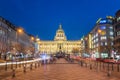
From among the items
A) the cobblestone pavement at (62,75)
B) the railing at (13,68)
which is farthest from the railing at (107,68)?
the railing at (13,68)

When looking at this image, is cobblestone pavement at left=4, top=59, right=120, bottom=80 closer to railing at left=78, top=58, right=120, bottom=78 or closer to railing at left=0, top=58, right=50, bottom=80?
railing at left=0, top=58, right=50, bottom=80

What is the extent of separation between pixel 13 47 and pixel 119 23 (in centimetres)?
4849

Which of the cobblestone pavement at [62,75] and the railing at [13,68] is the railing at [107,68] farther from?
the railing at [13,68]

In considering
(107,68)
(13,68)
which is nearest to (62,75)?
(107,68)

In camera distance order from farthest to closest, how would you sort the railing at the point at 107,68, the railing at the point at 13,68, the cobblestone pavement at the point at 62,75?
1. the railing at the point at 107,68
2. the railing at the point at 13,68
3. the cobblestone pavement at the point at 62,75

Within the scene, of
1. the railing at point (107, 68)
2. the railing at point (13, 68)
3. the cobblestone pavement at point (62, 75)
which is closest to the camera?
the cobblestone pavement at point (62, 75)

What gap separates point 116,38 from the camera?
402 ft

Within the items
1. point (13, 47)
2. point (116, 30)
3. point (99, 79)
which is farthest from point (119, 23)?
point (99, 79)

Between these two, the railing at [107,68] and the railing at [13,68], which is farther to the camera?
the railing at [107,68]

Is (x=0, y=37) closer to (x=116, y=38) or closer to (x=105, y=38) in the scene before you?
(x=116, y=38)

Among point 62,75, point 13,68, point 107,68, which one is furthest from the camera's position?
point 13,68

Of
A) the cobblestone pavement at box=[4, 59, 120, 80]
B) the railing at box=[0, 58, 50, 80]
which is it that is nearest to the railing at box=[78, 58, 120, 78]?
the cobblestone pavement at box=[4, 59, 120, 80]

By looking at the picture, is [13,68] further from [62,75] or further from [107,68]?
[62,75]

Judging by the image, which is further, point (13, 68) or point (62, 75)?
point (13, 68)
